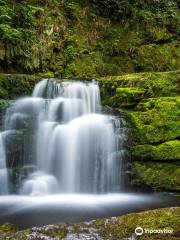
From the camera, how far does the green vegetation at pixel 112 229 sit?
11.7 feet

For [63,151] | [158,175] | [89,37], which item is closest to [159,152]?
[158,175]

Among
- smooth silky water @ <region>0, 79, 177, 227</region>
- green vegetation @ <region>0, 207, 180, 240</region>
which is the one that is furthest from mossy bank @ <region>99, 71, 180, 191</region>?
green vegetation @ <region>0, 207, 180, 240</region>

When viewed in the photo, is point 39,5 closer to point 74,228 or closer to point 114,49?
point 114,49

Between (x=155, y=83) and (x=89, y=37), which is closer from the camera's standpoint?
(x=155, y=83)

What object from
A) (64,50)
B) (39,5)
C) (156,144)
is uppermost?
(39,5)

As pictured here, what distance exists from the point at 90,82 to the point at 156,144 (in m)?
3.09

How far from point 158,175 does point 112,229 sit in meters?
3.97

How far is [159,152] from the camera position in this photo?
7.57 meters

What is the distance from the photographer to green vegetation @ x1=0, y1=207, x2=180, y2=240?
3.55 meters

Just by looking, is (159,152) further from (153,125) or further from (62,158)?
(62,158)

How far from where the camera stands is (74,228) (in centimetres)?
369

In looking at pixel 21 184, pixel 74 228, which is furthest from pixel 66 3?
pixel 74 228

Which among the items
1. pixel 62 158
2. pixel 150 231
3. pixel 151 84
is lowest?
pixel 150 231

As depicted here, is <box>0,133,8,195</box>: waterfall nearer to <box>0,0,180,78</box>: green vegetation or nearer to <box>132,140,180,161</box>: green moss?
<box>132,140,180,161</box>: green moss
